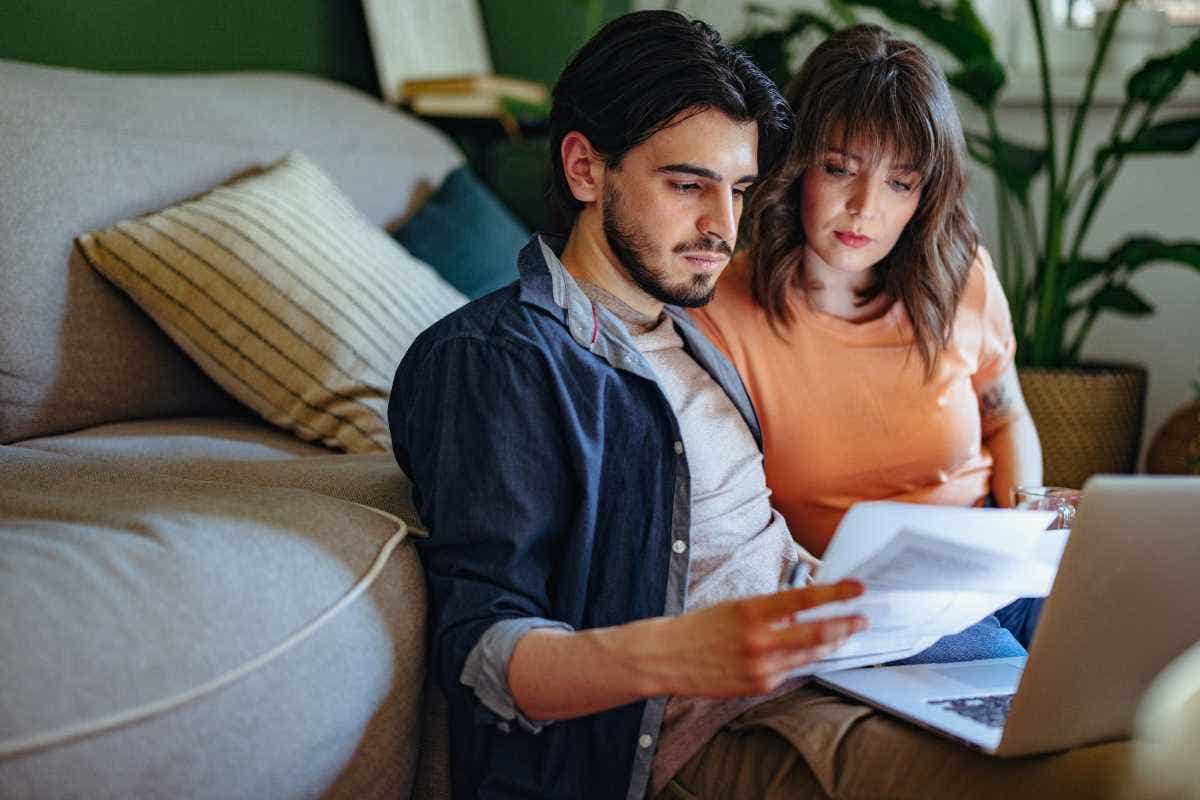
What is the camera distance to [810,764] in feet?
3.05

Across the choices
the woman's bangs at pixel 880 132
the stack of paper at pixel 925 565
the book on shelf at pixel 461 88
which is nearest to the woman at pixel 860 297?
the woman's bangs at pixel 880 132

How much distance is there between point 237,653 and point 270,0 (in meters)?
1.85

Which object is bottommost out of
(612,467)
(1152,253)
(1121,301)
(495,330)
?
(1121,301)

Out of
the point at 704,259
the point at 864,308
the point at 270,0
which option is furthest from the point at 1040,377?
the point at 270,0

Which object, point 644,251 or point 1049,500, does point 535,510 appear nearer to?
point 644,251

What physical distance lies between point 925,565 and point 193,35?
1.84 meters

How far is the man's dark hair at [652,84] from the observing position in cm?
110

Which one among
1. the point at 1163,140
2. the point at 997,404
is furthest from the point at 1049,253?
the point at 997,404

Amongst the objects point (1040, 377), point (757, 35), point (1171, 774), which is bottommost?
point (1040, 377)

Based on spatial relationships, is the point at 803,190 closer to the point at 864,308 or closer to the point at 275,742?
the point at 864,308

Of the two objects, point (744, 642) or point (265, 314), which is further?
point (265, 314)

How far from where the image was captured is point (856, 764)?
3.03ft

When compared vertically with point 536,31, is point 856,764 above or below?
below

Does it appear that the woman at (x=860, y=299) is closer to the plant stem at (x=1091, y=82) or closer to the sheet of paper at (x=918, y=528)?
the sheet of paper at (x=918, y=528)
